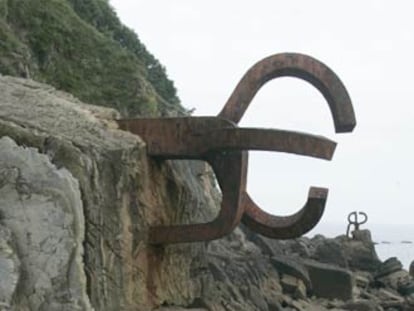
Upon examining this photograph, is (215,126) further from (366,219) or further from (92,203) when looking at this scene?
(366,219)

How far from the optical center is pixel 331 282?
1221 cm

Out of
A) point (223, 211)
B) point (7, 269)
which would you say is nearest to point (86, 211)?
point (7, 269)

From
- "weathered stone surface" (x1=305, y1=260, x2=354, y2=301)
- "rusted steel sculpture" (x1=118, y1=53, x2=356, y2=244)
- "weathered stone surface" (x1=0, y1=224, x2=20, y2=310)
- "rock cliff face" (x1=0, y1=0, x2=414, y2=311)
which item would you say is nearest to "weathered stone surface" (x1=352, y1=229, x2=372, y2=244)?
"weathered stone surface" (x1=305, y1=260, x2=354, y2=301)

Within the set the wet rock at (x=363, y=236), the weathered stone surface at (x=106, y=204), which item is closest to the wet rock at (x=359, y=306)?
the wet rock at (x=363, y=236)

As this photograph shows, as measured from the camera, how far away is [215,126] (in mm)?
3309

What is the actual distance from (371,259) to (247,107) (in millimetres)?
13710

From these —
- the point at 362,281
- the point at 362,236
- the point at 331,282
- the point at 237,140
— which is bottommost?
the point at 362,281

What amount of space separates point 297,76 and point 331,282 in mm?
9170

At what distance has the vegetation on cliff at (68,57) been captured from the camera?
10.5 metres

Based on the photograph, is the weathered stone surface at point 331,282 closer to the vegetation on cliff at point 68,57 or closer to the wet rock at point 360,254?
the wet rock at point 360,254

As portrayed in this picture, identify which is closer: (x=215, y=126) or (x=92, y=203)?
(x=92, y=203)

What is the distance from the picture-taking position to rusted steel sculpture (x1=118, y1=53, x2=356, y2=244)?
10.3 feet

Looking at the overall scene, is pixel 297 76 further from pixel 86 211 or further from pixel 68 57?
pixel 68 57

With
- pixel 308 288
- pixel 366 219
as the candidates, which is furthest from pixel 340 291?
pixel 366 219
